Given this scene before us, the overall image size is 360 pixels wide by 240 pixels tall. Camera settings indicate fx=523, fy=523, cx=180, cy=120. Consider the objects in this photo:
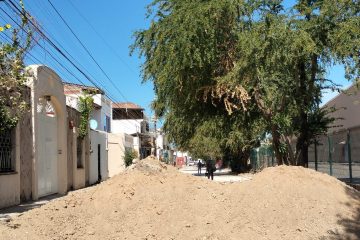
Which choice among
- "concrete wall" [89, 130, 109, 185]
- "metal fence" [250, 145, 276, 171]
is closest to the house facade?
"metal fence" [250, 145, 276, 171]

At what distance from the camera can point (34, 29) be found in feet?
44.0

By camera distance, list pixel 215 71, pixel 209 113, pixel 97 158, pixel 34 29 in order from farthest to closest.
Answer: pixel 97 158, pixel 209 113, pixel 215 71, pixel 34 29

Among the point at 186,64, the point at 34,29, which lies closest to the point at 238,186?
the point at 186,64

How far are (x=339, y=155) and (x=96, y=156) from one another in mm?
18703

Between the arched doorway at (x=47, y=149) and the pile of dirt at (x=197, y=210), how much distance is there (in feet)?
32.2

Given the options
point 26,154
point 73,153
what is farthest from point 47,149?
point 26,154

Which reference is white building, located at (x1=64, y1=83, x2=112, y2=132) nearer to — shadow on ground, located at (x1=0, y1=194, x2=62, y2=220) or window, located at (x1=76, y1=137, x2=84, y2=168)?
window, located at (x1=76, y1=137, x2=84, y2=168)

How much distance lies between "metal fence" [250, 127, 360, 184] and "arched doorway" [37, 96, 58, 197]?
35.1 feet

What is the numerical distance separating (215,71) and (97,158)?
60.7 ft

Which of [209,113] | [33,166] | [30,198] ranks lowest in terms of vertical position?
[30,198]

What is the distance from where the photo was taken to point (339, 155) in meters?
18.2

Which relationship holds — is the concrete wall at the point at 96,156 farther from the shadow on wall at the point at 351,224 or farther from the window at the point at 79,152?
the shadow on wall at the point at 351,224

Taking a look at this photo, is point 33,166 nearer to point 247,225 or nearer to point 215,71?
point 215,71

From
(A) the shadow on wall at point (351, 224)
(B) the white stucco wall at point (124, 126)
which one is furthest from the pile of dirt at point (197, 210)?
(B) the white stucco wall at point (124, 126)
